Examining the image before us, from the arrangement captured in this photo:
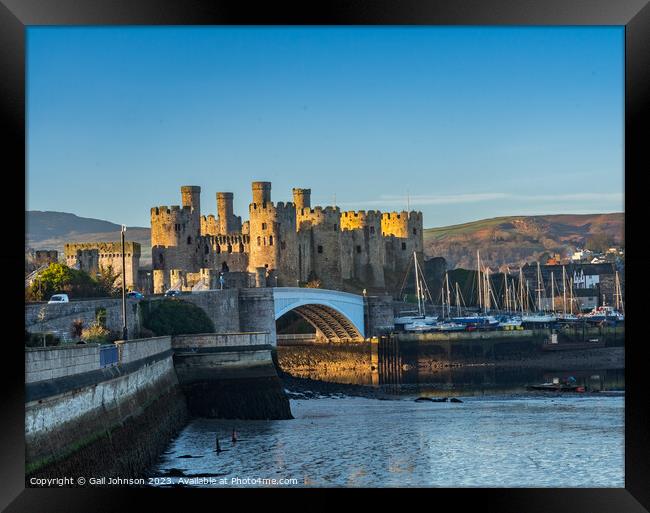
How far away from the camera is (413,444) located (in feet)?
56.5

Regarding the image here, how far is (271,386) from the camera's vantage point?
20516 millimetres

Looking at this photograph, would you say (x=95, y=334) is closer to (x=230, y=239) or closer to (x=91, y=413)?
(x=91, y=413)

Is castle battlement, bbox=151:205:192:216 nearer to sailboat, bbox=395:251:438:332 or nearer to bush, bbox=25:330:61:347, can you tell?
sailboat, bbox=395:251:438:332

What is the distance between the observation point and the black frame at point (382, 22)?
9320 millimetres

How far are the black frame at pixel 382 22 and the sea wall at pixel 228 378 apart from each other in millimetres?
9302

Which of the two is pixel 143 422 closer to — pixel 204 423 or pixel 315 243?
pixel 204 423

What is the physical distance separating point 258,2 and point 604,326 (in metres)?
27.5

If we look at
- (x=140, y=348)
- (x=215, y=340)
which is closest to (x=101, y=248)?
(x=215, y=340)

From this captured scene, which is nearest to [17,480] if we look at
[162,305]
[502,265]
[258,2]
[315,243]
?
[258,2]

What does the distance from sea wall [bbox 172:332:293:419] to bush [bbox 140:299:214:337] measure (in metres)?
1.44

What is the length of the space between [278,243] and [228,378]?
14.7m

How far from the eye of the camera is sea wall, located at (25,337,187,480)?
32.1 feet

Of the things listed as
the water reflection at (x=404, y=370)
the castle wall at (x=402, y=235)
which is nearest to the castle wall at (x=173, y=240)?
the water reflection at (x=404, y=370)

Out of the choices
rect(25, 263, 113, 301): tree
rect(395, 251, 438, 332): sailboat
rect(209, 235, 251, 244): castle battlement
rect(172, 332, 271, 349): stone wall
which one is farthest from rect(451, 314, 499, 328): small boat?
rect(172, 332, 271, 349): stone wall
